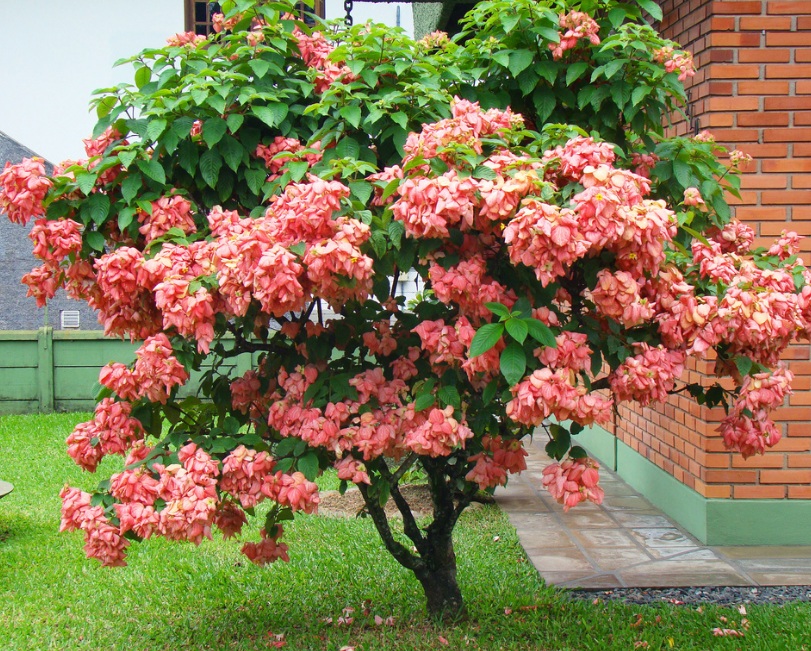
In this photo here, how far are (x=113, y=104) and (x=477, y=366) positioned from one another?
64.3 inches

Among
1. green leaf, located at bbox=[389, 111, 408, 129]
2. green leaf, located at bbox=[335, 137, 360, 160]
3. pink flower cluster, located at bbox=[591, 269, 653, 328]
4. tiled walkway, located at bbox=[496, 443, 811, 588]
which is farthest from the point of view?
tiled walkway, located at bbox=[496, 443, 811, 588]

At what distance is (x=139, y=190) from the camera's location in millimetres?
2828

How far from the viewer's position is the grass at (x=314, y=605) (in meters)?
3.57

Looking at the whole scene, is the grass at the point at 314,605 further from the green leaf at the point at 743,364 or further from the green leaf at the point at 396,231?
the green leaf at the point at 396,231

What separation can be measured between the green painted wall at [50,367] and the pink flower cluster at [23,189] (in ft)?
24.6

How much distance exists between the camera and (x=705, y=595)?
411 cm

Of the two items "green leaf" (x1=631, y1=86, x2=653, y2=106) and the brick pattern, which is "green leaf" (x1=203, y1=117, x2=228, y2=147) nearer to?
"green leaf" (x1=631, y1=86, x2=653, y2=106)

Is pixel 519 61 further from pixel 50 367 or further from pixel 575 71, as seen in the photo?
pixel 50 367

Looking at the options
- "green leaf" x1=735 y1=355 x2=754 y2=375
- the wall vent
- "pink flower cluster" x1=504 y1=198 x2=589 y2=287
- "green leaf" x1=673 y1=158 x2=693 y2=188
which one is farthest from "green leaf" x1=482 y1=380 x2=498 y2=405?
the wall vent

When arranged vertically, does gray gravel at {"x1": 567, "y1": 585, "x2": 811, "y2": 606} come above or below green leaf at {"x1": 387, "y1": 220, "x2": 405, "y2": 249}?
below

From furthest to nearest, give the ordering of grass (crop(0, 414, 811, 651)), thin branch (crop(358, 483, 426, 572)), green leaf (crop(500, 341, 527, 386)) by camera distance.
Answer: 1. grass (crop(0, 414, 811, 651))
2. thin branch (crop(358, 483, 426, 572))
3. green leaf (crop(500, 341, 527, 386))

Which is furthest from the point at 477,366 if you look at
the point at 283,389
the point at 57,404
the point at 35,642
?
the point at 57,404

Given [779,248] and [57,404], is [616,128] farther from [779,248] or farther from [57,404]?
[57,404]

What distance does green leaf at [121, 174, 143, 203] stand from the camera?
2.70 m
